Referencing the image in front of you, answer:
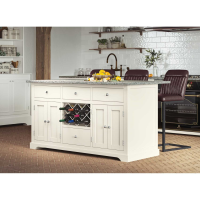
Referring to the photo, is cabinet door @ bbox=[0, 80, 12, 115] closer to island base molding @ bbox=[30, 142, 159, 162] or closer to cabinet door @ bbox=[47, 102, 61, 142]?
island base molding @ bbox=[30, 142, 159, 162]

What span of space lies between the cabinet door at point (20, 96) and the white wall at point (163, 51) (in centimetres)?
194

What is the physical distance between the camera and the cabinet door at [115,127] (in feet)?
16.1

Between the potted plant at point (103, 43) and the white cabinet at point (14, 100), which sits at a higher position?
the potted plant at point (103, 43)

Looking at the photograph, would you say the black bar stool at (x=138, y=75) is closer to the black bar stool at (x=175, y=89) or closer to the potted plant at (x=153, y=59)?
the black bar stool at (x=175, y=89)

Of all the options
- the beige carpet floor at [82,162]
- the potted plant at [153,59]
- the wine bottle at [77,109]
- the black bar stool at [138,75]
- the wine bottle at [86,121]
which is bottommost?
the beige carpet floor at [82,162]

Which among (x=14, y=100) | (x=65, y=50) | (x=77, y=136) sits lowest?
(x=77, y=136)

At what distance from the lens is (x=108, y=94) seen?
4.97 m

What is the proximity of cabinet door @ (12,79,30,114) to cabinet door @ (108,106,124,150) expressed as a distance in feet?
11.8

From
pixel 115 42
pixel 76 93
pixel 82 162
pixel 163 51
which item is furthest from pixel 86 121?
pixel 115 42

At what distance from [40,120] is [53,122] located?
249 mm

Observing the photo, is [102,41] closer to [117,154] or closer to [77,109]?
[77,109]

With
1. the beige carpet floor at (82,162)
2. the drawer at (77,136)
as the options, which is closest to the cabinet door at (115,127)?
the beige carpet floor at (82,162)
